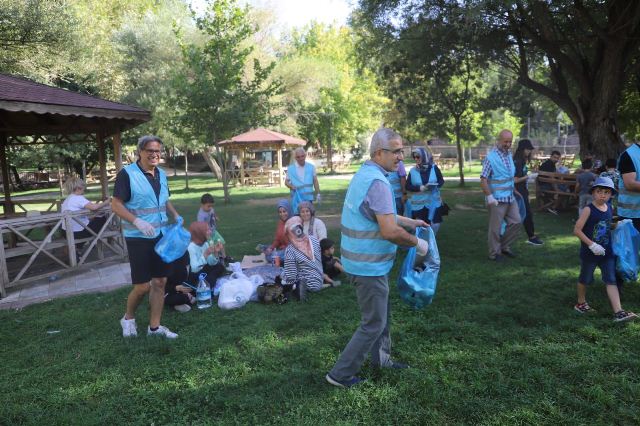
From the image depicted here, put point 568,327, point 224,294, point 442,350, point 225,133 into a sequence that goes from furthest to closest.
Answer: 1. point 225,133
2. point 224,294
3. point 568,327
4. point 442,350

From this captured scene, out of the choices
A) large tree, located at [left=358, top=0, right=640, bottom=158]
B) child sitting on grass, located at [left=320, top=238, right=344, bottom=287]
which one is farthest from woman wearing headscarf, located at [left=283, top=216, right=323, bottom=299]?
large tree, located at [left=358, top=0, right=640, bottom=158]

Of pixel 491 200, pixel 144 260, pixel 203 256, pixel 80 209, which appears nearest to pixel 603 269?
pixel 491 200

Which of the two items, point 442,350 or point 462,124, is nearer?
point 442,350

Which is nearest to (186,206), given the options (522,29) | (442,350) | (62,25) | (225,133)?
(225,133)

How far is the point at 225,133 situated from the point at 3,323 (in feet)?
41.6

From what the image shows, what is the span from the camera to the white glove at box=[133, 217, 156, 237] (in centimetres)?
407

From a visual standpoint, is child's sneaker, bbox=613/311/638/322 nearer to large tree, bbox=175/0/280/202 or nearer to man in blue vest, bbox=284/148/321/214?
man in blue vest, bbox=284/148/321/214

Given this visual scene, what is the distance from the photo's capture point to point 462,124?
18938 millimetres

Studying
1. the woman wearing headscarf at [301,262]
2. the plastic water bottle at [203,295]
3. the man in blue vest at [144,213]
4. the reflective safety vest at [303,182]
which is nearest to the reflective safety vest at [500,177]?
the reflective safety vest at [303,182]

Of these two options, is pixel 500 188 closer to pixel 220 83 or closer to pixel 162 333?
pixel 162 333

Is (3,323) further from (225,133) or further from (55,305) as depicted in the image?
(225,133)

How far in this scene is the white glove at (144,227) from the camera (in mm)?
4066

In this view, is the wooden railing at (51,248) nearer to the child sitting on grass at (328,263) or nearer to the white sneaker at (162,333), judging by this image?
the white sneaker at (162,333)

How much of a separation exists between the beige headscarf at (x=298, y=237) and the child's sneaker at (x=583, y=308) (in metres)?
3.02
